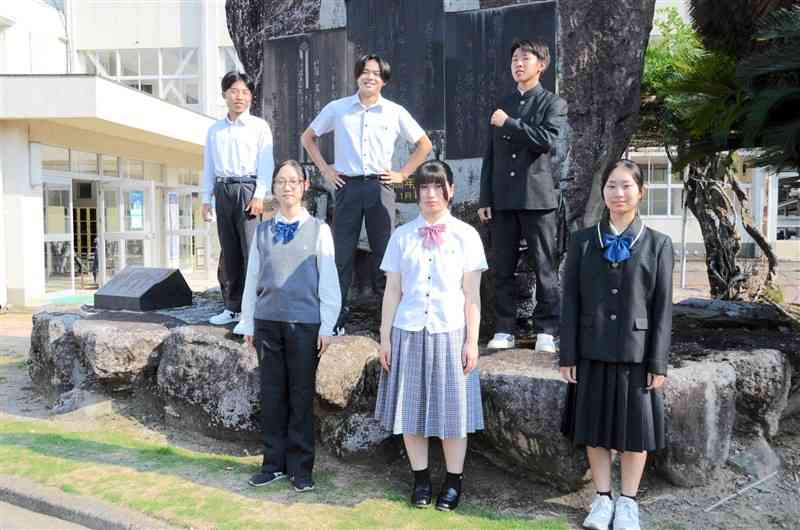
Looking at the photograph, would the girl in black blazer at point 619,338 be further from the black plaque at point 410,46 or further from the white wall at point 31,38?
the white wall at point 31,38

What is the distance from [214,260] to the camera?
20219 mm

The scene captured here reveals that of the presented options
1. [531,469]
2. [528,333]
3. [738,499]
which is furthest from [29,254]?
[738,499]

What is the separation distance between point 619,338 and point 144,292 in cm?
420

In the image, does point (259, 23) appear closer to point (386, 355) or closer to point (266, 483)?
point (386, 355)

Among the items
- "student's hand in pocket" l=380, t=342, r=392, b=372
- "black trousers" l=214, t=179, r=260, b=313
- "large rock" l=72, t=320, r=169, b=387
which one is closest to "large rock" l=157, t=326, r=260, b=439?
"large rock" l=72, t=320, r=169, b=387

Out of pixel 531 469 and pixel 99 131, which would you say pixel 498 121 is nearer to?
pixel 531 469

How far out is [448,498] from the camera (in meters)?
3.72

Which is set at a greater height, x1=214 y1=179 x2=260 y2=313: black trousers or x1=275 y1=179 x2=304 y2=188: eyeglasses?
x1=275 y1=179 x2=304 y2=188: eyeglasses

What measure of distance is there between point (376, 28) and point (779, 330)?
383 cm

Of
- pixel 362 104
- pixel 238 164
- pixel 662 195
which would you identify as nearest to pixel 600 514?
pixel 362 104

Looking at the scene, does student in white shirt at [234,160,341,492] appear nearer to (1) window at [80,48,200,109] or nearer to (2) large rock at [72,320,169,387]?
(2) large rock at [72,320,169,387]

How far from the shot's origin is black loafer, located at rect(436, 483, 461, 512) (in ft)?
12.2

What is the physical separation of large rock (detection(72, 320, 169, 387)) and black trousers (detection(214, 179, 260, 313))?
0.57m

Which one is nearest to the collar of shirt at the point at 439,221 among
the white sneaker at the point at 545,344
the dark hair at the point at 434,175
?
the dark hair at the point at 434,175
